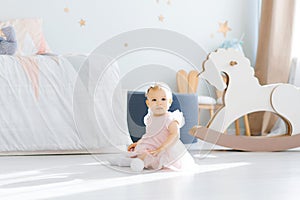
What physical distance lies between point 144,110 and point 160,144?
437mm

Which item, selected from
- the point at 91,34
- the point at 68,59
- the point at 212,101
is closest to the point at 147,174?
the point at 68,59

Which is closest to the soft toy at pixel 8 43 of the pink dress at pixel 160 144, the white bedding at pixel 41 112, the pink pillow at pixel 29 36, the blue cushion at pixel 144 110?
the white bedding at pixel 41 112

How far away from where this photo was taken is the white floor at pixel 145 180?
169cm

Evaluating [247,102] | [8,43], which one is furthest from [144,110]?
[8,43]

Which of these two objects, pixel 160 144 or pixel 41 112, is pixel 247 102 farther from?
pixel 41 112

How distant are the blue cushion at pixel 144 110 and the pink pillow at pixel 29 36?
131cm

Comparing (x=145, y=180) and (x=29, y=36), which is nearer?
(x=145, y=180)

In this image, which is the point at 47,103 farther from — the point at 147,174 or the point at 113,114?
the point at 147,174

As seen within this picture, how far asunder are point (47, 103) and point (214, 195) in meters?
1.22

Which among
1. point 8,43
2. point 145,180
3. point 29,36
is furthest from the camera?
point 29,36

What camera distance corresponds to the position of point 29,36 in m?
3.88

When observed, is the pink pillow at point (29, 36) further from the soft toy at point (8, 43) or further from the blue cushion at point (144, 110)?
the blue cushion at point (144, 110)

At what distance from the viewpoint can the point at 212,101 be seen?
3.55 meters

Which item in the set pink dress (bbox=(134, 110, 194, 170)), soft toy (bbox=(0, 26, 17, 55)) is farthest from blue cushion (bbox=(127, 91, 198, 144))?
soft toy (bbox=(0, 26, 17, 55))
